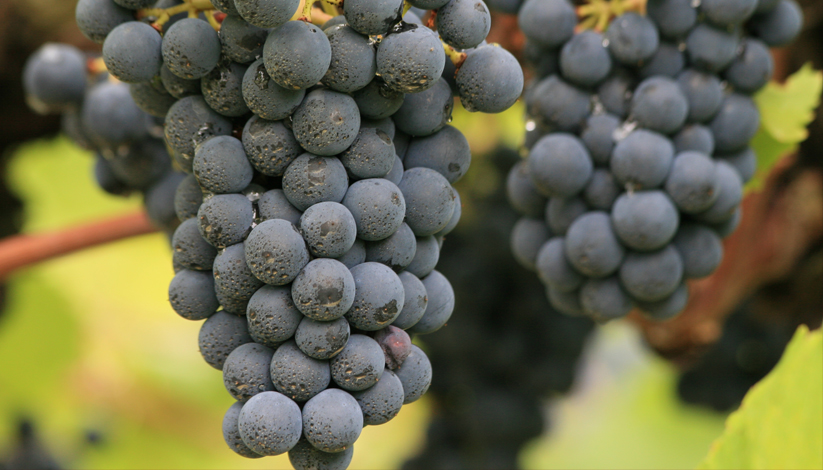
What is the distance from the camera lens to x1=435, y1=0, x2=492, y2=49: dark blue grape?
48 centimetres

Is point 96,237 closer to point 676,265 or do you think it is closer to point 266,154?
point 266,154

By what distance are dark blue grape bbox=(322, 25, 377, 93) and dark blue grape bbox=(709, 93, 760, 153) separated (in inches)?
17.7

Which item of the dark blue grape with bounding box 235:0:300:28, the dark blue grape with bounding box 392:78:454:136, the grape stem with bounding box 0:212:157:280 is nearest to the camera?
the dark blue grape with bounding box 235:0:300:28

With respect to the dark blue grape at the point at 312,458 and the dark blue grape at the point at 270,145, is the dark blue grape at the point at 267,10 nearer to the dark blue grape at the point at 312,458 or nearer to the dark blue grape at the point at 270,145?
the dark blue grape at the point at 270,145

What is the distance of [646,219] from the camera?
2.28 ft

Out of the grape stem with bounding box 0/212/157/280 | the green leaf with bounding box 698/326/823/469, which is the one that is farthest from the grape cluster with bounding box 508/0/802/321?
the grape stem with bounding box 0/212/157/280

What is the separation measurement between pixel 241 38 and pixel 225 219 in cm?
13

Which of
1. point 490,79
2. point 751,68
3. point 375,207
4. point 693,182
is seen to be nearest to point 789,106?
point 751,68

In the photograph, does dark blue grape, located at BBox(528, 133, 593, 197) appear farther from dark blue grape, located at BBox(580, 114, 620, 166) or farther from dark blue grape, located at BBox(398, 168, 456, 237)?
dark blue grape, located at BBox(398, 168, 456, 237)

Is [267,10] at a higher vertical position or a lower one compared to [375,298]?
higher

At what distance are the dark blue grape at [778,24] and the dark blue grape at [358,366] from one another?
0.58 meters

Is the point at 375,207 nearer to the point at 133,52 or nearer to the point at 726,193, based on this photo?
the point at 133,52

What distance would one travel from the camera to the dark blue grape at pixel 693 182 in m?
0.69

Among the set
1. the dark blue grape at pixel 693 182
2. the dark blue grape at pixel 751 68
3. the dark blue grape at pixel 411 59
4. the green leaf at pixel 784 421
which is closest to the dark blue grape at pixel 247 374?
the dark blue grape at pixel 411 59
